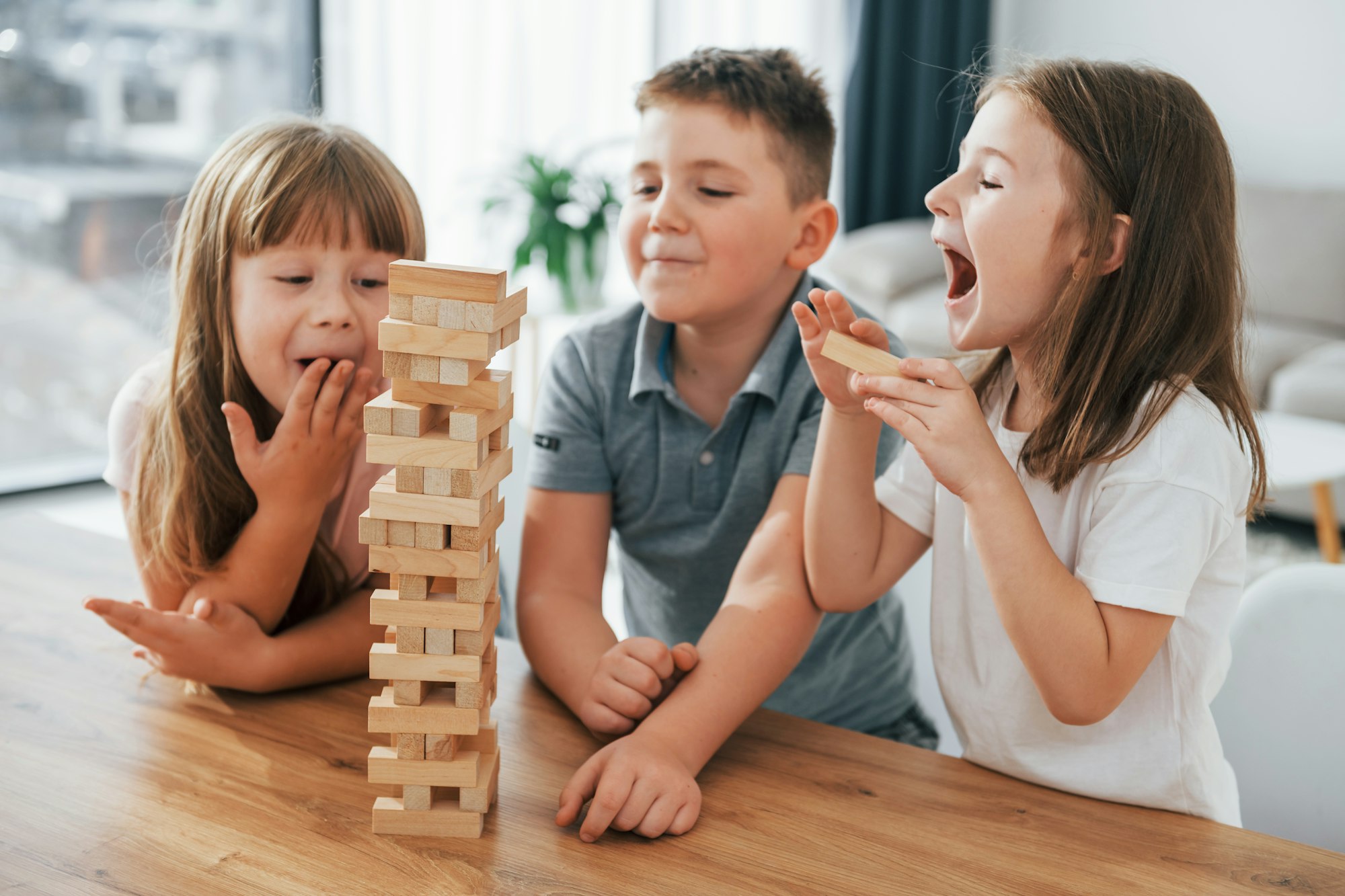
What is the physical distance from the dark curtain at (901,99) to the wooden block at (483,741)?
446 cm

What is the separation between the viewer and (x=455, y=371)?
2.41 feet

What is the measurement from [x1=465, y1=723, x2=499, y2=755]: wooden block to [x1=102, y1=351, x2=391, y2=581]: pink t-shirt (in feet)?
1.36

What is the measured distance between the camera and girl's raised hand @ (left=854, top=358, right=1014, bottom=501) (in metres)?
0.84

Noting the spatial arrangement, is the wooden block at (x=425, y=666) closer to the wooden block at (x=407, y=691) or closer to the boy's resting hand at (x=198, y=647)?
the wooden block at (x=407, y=691)

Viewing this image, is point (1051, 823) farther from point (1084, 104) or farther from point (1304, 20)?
point (1304, 20)

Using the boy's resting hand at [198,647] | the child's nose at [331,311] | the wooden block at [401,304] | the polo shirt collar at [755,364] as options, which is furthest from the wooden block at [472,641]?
the polo shirt collar at [755,364]

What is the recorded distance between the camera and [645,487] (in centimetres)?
130

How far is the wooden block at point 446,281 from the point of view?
0.72 metres

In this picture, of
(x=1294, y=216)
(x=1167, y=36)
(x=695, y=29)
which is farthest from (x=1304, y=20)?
(x=695, y=29)

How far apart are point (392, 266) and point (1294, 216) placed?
4248mm

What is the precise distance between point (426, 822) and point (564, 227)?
2.81 m

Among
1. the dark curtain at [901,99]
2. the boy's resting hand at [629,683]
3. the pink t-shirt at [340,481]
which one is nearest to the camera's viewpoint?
the boy's resting hand at [629,683]

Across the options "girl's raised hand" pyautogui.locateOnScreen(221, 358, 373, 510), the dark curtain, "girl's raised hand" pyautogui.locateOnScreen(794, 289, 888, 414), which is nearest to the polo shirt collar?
"girl's raised hand" pyautogui.locateOnScreen(794, 289, 888, 414)

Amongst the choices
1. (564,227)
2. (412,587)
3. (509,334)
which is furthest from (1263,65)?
(412,587)
